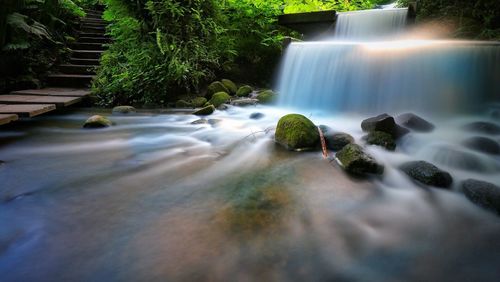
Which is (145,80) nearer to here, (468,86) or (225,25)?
(225,25)

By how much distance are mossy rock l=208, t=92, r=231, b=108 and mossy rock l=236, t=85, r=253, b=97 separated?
66 centimetres

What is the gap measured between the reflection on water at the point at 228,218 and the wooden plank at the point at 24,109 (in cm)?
47

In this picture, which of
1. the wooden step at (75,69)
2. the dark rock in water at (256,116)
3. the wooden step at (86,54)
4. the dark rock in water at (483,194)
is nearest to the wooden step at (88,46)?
the wooden step at (86,54)

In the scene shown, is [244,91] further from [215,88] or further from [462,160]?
[462,160]

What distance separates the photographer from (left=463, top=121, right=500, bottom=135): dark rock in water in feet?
14.0

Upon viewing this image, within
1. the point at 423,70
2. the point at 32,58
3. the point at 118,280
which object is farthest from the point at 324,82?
the point at 32,58

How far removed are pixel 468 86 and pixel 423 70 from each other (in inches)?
29.7

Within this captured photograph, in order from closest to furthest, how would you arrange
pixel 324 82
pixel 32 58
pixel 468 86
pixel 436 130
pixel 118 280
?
pixel 118 280, pixel 436 130, pixel 468 86, pixel 324 82, pixel 32 58

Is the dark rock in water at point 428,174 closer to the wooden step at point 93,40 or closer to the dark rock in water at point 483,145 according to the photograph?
the dark rock in water at point 483,145

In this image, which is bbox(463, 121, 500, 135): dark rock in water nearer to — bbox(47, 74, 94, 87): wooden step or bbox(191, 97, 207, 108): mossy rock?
bbox(191, 97, 207, 108): mossy rock

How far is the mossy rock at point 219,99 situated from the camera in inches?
273

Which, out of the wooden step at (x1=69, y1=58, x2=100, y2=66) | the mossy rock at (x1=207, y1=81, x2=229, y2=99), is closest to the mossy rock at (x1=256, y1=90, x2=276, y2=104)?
the mossy rock at (x1=207, y1=81, x2=229, y2=99)

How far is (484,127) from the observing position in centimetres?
436

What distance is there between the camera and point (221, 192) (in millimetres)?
3006
